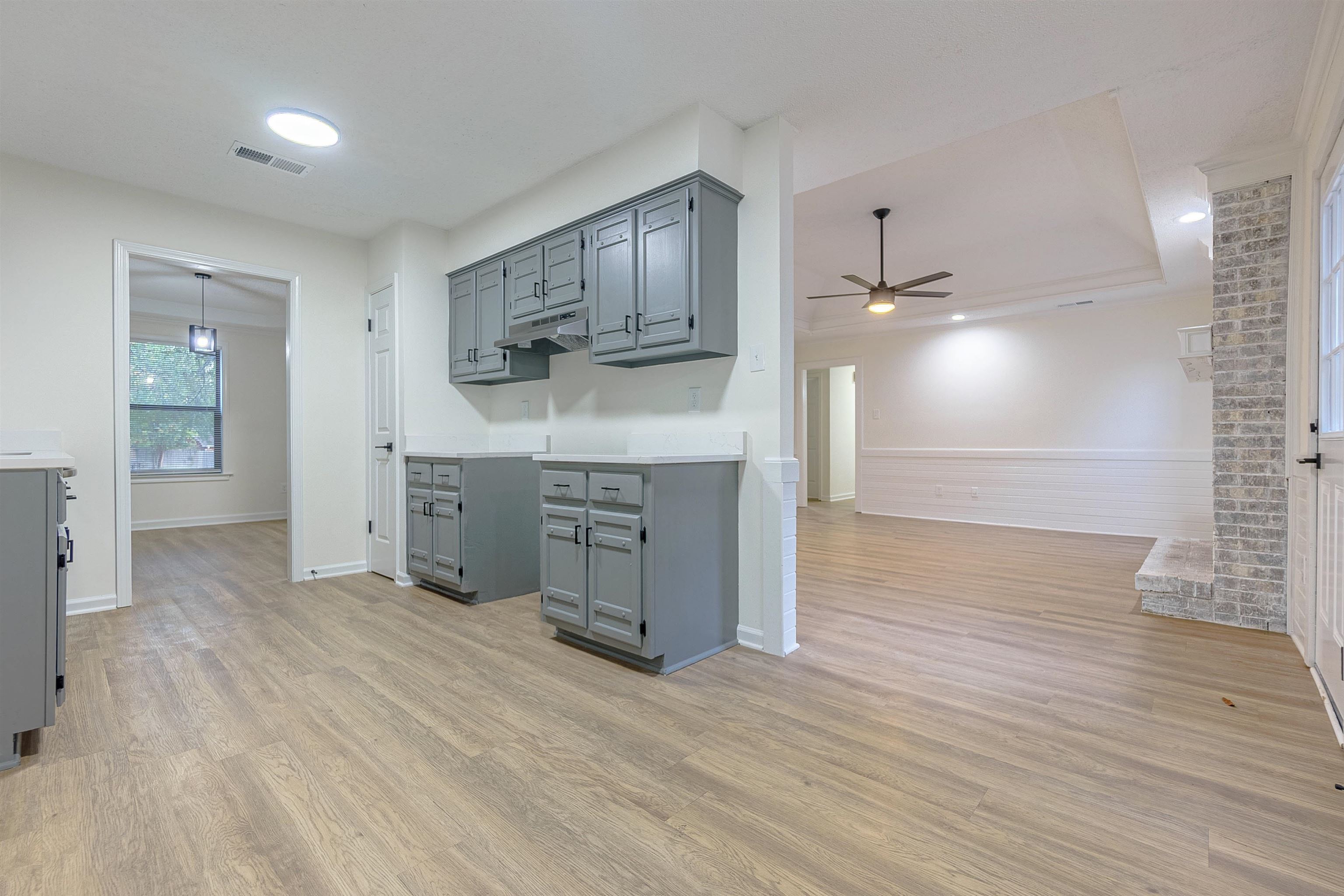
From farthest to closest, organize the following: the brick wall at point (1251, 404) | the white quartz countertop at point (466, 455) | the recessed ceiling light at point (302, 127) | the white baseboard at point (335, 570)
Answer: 1. the white baseboard at point (335, 570)
2. the white quartz countertop at point (466, 455)
3. the brick wall at point (1251, 404)
4. the recessed ceiling light at point (302, 127)

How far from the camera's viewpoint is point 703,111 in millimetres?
2699

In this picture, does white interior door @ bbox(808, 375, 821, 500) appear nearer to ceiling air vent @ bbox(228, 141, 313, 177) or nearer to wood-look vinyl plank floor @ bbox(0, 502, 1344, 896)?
wood-look vinyl plank floor @ bbox(0, 502, 1344, 896)

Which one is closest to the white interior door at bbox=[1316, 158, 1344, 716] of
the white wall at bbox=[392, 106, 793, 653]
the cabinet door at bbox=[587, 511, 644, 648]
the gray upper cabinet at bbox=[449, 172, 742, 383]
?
the white wall at bbox=[392, 106, 793, 653]

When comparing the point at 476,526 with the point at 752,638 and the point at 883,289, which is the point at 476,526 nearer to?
the point at 752,638

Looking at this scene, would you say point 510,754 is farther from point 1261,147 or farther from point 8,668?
point 1261,147

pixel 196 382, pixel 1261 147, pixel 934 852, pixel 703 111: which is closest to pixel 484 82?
pixel 703 111

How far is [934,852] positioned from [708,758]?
0.65 m

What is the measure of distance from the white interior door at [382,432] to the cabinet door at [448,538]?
1.94ft

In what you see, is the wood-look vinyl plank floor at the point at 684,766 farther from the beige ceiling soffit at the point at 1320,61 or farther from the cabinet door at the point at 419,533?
the beige ceiling soffit at the point at 1320,61

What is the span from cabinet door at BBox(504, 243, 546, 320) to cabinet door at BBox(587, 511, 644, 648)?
155cm

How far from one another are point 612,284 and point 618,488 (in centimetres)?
115

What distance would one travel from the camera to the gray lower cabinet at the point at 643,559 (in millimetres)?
2477

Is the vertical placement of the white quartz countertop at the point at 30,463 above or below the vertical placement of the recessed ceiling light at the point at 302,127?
below

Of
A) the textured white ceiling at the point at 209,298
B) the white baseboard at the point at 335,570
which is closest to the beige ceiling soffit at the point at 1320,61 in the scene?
the white baseboard at the point at 335,570
